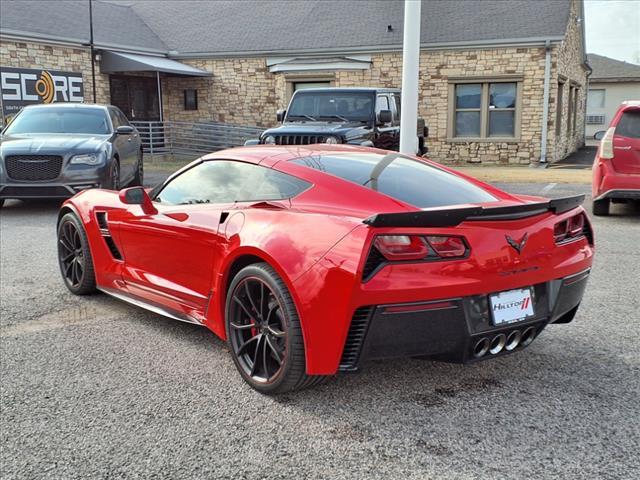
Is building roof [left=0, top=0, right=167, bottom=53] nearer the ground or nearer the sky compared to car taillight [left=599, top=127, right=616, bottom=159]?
nearer the sky

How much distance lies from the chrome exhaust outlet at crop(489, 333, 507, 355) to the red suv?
6421 mm

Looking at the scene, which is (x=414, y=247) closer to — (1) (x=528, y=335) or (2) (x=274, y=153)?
(1) (x=528, y=335)

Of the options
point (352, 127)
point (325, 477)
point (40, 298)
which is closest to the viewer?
point (325, 477)

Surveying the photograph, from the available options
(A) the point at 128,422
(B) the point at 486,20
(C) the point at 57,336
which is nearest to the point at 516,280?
(A) the point at 128,422

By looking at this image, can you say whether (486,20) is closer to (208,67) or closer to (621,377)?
(208,67)

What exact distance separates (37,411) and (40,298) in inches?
92.3

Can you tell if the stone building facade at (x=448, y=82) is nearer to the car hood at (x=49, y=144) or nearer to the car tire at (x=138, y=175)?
the car tire at (x=138, y=175)

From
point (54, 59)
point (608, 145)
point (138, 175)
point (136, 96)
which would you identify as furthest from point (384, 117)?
point (136, 96)

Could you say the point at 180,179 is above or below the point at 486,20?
below

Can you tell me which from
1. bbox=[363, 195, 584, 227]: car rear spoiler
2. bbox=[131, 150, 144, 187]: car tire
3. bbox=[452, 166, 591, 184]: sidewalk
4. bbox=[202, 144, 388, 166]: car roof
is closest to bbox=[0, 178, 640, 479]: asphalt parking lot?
bbox=[363, 195, 584, 227]: car rear spoiler

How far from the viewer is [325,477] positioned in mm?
2730

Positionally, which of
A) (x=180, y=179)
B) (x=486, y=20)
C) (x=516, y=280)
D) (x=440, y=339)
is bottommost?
(x=440, y=339)

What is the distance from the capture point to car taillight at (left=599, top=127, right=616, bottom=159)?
8953 mm

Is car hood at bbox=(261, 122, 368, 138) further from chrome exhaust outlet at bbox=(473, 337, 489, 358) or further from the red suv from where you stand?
chrome exhaust outlet at bbox=(473, 337, 489, 358)
